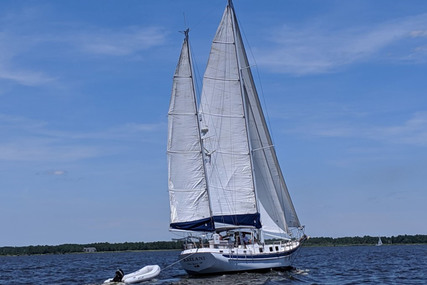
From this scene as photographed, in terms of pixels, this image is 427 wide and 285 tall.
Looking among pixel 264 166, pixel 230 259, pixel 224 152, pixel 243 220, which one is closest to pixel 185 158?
pixel 224 152

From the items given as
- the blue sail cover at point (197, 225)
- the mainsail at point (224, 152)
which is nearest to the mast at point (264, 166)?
the mainsail at point (224, 152)

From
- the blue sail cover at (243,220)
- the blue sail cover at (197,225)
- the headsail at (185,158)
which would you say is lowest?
the blue sail cover at (197,225)

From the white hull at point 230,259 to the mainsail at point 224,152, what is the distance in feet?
8.07

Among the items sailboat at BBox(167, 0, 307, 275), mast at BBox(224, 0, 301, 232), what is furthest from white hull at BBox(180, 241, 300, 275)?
mast at BBox(224, 0, 301, 232)

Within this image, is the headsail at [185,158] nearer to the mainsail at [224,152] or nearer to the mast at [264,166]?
the mainsail at [224,152]

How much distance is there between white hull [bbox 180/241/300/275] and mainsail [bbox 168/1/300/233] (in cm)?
246

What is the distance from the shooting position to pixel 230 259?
45125 mm

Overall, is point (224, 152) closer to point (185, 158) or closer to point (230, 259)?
point (185, 158)

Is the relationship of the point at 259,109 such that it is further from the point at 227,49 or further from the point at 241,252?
the point at 241,252

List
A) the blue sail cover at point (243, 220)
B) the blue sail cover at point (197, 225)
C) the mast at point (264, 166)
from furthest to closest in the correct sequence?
the mast at point (264, 166) < the blue sail cover at point (243, 220) < the blue sail cover at point (197, 225)

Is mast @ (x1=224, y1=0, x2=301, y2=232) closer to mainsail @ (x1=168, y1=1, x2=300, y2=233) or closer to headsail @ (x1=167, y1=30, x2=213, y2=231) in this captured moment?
mainsail @ (x1=168, y1=1, x2=300, y2=233)

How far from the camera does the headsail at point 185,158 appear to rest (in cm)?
4681

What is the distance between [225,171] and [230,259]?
7.53 metres

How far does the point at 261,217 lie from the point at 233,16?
16.4 m
